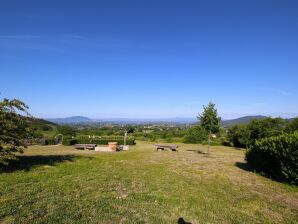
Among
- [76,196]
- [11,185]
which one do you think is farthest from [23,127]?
[76,196]

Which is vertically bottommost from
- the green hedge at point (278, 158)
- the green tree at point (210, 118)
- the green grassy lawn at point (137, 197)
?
the green grassy lawn at point (137, 197)

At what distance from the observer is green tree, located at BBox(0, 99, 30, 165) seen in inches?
393

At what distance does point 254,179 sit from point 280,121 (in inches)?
899

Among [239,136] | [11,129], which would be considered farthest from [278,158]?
[239,136]

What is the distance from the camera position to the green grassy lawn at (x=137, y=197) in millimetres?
6000

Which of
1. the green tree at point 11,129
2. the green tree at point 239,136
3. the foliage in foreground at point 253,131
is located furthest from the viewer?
the green tree at point 239,136

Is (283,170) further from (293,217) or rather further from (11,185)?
(11,185)

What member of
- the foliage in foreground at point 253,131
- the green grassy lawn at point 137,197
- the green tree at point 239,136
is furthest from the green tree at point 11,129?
the green tree at point 239,136

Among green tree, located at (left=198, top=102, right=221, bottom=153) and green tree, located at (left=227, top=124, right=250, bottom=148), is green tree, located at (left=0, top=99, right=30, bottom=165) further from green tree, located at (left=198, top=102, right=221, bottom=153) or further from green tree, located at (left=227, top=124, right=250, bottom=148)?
green tree, located at (left=227, top=124, right=250, bottom=148)

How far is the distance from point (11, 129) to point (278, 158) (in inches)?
475

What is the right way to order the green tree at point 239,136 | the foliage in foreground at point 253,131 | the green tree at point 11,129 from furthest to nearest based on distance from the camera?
the green tree at point 239,136 → the foliage in foreground at point 253,131 → the green tree at point 11,129

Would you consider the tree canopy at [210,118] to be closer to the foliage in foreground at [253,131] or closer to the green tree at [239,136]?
the foliage in foreground at [253,131]

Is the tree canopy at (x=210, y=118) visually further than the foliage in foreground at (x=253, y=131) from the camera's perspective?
No

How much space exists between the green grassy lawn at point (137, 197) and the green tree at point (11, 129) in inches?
38.5
